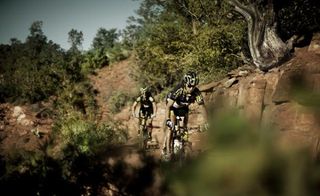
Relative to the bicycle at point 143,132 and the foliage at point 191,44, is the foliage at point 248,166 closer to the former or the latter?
the bicycle at point 143,132

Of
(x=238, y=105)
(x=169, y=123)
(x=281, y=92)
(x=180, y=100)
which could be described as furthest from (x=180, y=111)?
(x=238, y=105)

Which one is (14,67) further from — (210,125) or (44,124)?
(210,125)

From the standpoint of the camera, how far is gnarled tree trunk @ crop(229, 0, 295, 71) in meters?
13.2

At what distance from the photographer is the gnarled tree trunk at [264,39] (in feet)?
43.3

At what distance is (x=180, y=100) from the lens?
8.66 meters

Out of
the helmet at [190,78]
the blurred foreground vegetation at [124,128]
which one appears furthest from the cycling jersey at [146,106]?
the helmet at [190,78]

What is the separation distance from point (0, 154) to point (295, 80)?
5641mm

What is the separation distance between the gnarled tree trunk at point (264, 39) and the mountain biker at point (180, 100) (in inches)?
211

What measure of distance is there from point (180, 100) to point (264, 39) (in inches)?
257

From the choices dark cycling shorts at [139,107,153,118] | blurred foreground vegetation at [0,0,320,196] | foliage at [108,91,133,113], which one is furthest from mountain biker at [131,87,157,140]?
foliage at [108,91,133,113]

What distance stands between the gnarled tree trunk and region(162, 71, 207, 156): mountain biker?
5372 mm

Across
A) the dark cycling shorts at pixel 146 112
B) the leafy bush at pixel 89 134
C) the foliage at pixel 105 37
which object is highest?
the foliage at pixel 105 37

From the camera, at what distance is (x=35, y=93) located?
25.6 m

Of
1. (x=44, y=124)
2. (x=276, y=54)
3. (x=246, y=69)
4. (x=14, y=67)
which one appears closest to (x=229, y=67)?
(x=246, y=69)
